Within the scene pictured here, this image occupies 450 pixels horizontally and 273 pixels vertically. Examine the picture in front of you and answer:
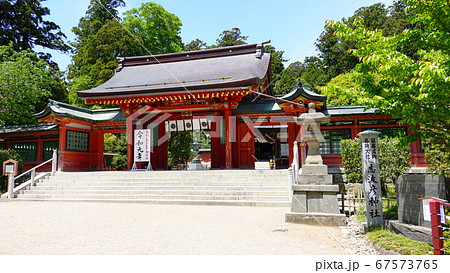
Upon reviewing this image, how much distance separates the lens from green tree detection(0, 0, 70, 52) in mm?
22719

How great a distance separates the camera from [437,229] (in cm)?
354

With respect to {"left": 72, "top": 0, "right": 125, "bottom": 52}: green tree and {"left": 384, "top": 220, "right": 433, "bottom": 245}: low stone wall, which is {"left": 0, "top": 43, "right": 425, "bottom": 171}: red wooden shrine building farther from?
{"left": 72, "top": 0, "right": 125, "bottom": 52}: green tree

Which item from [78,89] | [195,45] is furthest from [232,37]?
[78,89]

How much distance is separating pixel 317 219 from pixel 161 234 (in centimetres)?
338

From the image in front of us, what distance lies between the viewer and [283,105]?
41.0 ft

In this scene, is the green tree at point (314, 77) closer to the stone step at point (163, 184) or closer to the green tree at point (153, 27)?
the green tree at point (153, 27)

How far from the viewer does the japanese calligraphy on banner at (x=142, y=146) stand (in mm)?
13711

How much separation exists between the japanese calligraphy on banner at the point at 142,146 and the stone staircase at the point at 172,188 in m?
1.63

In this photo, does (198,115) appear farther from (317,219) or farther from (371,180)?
(371,180)

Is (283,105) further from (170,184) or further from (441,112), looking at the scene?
(441,112)

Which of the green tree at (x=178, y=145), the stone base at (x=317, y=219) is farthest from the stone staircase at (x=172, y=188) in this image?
the green tree at (x=178, y=145)

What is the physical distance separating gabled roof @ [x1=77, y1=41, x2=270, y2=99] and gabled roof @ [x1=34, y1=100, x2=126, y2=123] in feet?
4.51

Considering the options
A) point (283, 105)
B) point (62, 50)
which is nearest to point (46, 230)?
point (283, 105)

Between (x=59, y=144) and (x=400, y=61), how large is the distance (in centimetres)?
1565
